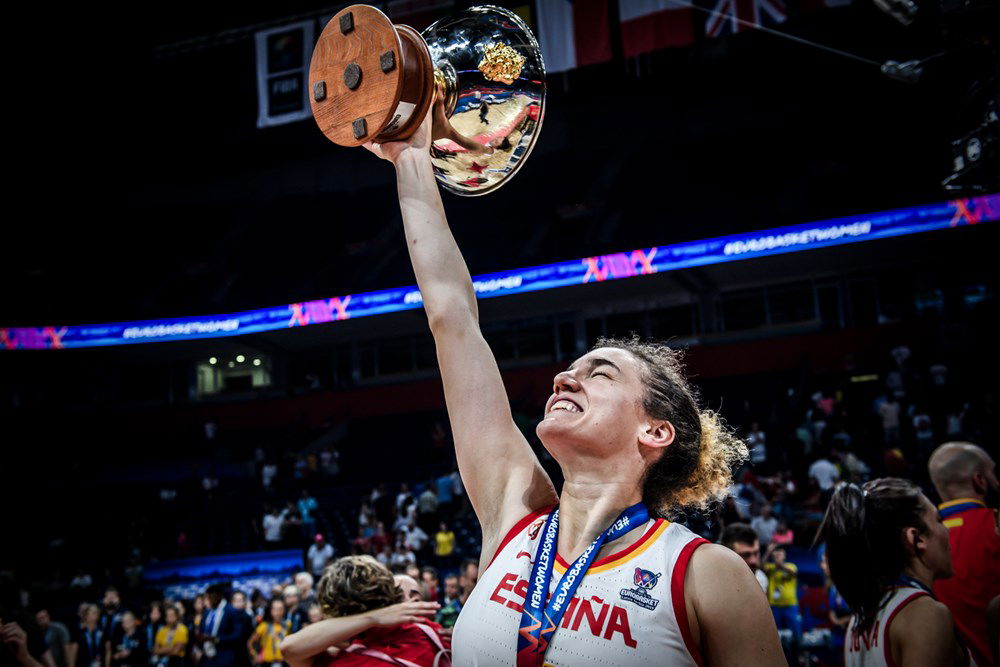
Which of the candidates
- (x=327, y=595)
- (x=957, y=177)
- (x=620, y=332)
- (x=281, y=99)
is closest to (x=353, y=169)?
(x=620, y=332)

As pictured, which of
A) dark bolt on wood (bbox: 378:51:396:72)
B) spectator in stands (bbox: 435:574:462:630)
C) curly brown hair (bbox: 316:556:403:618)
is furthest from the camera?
spectator in stands (bbox: 435:574:462:630)

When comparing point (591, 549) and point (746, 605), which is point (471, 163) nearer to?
point (591, 549)

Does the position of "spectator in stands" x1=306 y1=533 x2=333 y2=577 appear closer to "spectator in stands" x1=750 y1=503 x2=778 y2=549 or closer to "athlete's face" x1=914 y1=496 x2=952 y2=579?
"spectator in stands" x1=750 y1=503 x2=778 y2=549

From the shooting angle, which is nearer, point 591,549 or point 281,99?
point 591,549

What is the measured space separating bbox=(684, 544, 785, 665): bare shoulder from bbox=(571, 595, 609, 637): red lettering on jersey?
0.46 feet

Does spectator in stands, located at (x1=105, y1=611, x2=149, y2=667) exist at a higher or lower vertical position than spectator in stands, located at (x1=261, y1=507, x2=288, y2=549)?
lower

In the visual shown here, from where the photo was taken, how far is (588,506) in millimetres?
1724

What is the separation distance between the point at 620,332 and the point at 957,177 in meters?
12.3

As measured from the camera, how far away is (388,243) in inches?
777

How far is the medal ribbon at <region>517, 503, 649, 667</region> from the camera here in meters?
1.48

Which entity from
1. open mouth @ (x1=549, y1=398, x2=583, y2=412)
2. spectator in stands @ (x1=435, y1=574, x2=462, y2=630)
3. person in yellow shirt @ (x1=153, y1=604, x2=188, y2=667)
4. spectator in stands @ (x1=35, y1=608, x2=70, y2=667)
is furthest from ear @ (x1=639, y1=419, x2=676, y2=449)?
person in yellow shirt @ (x1=153, y1=604, x2=188, y2=667)

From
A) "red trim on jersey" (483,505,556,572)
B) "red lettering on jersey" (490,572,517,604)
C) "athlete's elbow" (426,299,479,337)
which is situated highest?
"athlete's elbow" (426,299,479,337)

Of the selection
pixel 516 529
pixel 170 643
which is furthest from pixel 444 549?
pixel 516 529

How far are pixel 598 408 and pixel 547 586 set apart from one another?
15.3 inches
